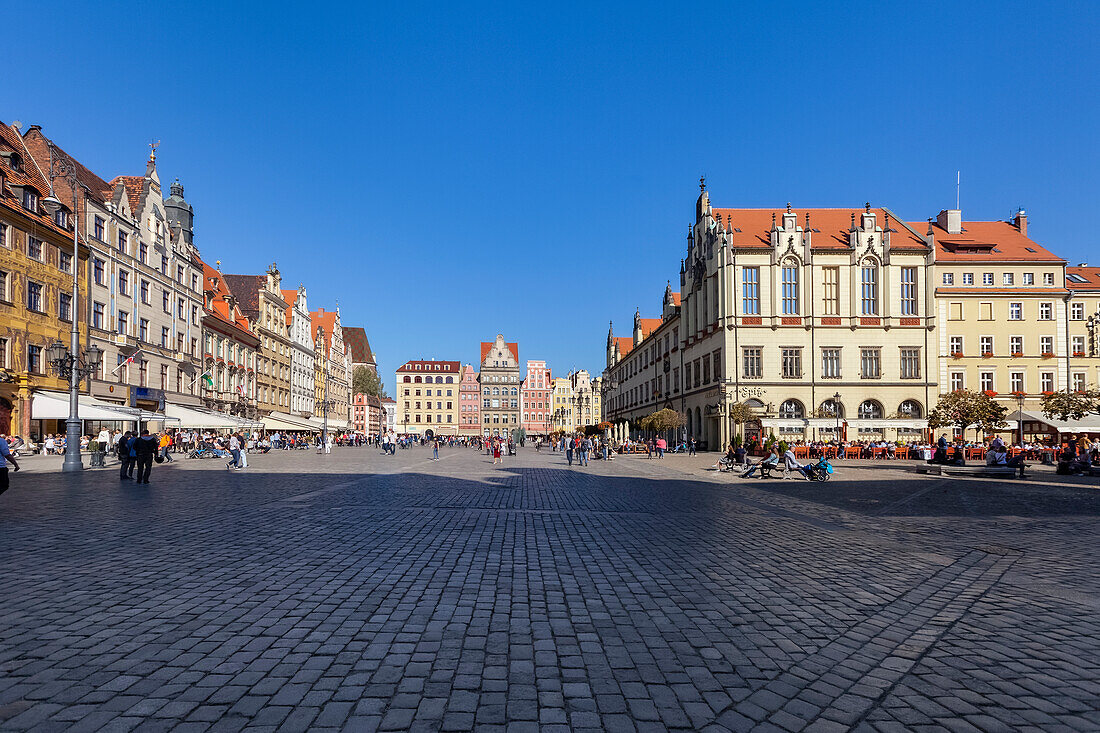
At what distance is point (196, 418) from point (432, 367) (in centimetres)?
12552

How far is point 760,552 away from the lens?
9.62m

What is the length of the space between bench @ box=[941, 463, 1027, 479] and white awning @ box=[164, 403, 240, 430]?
34401 mm

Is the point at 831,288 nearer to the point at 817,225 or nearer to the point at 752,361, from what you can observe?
the point at 817,225

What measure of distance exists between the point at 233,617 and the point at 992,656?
5.82 m

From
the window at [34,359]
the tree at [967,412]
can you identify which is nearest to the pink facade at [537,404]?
the tree at [967,412]

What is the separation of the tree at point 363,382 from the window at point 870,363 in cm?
9189

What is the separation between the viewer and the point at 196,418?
38.0 m

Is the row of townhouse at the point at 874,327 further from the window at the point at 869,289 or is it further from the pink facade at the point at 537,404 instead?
the pink facade at the point at 537,404

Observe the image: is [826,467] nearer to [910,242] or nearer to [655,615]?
[655,615]

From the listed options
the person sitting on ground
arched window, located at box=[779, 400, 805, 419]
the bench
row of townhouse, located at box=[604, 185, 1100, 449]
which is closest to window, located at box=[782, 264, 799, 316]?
row of townhouse, located at box=[604, 185, 1100, 449]

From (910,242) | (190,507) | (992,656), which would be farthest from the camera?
(910,242)

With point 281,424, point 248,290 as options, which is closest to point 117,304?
point 281,424

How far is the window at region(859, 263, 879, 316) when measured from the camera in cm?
5531

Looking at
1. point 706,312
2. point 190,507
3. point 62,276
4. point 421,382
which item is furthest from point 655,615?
point 421,382
